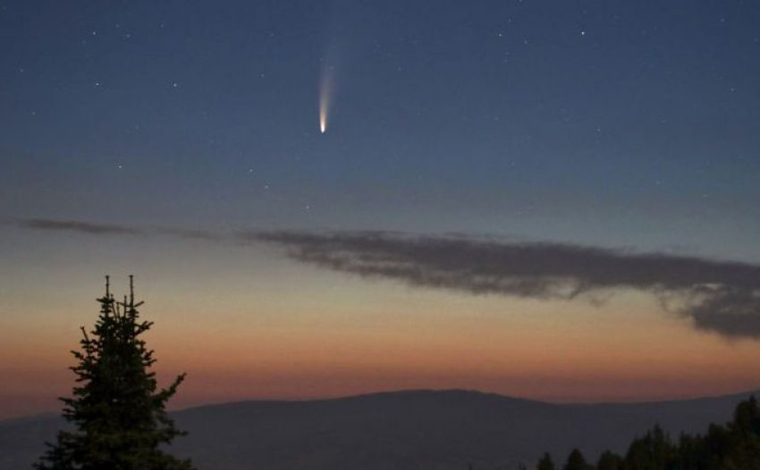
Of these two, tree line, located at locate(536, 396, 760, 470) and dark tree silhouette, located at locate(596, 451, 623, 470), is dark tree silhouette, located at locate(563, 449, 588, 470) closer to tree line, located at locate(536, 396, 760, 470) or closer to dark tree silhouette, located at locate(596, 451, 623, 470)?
tree line, located at locate(536, 396, 760, 470)

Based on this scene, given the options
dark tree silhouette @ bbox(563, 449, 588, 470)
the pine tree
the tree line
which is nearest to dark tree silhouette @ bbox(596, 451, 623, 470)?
the tree line

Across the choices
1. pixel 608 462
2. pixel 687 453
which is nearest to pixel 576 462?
pixel 608 462

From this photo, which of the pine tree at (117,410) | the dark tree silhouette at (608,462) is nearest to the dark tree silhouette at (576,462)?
the dark tree silhouette at (608,462)

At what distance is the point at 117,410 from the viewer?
62.5 ft

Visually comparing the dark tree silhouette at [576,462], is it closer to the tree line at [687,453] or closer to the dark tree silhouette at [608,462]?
the tree line at [687,453]

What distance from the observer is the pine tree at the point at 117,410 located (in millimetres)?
18469

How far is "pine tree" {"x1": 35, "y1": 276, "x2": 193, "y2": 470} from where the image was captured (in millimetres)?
18469

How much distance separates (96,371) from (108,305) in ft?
4.21

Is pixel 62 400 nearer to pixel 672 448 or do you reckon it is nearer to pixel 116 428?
pixel 116 428

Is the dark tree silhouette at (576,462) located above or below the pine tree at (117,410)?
below

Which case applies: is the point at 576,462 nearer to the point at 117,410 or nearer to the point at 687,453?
the point at 687,453

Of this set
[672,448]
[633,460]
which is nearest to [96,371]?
[633,460]

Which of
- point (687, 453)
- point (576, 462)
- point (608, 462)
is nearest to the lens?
point (576, 462)

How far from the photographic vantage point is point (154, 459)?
1858 centimetres
